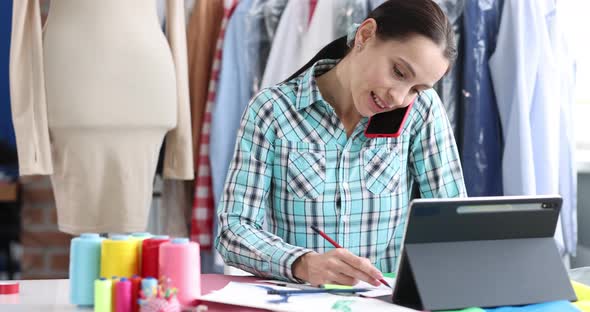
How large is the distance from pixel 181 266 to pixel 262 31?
1.54 metres

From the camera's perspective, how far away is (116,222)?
2.35 m

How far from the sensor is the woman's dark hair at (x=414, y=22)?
1448 millimetres

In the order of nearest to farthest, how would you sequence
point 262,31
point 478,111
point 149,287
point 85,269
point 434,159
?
point 149,287, point 85,269, point 434,159, point 478,111, point 262,31

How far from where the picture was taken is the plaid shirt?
1617 mm

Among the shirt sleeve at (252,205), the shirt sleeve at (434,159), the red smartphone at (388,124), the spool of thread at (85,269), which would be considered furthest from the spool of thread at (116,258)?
the shirt sleeve at (434,159)

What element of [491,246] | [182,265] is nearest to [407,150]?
[491,246]

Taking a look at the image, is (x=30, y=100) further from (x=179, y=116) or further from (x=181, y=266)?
(x=181, y=266)

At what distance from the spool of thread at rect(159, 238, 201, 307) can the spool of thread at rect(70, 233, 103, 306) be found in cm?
11

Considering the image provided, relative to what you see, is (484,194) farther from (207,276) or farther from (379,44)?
(207,276)

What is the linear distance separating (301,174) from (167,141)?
0.98 meters

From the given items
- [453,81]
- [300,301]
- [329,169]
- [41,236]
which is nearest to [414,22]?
[329,169]

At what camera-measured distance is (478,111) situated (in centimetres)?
243

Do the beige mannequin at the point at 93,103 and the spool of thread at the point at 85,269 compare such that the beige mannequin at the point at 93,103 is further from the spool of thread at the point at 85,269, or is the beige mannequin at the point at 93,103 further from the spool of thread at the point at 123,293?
the spool of thread at the point at 123,293

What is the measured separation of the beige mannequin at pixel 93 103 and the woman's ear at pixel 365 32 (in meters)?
0.93
